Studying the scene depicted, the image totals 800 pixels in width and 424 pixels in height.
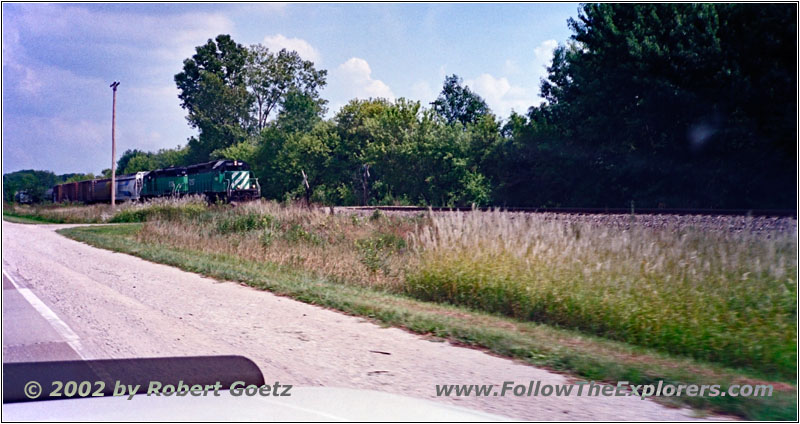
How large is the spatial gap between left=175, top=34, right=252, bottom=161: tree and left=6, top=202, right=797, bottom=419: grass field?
136ft

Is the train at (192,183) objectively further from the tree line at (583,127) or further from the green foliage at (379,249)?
the green foliage at (379,249)

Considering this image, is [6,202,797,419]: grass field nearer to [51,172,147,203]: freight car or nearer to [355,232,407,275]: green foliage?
[355,232,407,275]: green foliage

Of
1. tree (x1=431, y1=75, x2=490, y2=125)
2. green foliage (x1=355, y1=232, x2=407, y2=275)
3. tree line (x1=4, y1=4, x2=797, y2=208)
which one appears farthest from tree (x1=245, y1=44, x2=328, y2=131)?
green foliage (x1=355, y1=232, x2=407, y2=275)

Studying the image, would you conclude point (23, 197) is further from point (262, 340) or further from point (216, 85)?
point (262, 340)

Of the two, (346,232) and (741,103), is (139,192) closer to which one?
(346,232)

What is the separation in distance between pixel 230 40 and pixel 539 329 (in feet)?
171

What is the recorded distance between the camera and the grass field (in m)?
7.62

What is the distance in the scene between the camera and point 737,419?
5.60m

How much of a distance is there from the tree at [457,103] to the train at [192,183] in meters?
34.1

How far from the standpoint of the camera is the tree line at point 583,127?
2914cm

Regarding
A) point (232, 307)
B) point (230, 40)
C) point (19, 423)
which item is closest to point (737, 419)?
point (19, 423)

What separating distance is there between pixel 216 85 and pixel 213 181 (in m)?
14.4

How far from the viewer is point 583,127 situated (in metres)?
38.0

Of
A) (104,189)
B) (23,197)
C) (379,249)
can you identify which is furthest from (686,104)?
(23,197)
